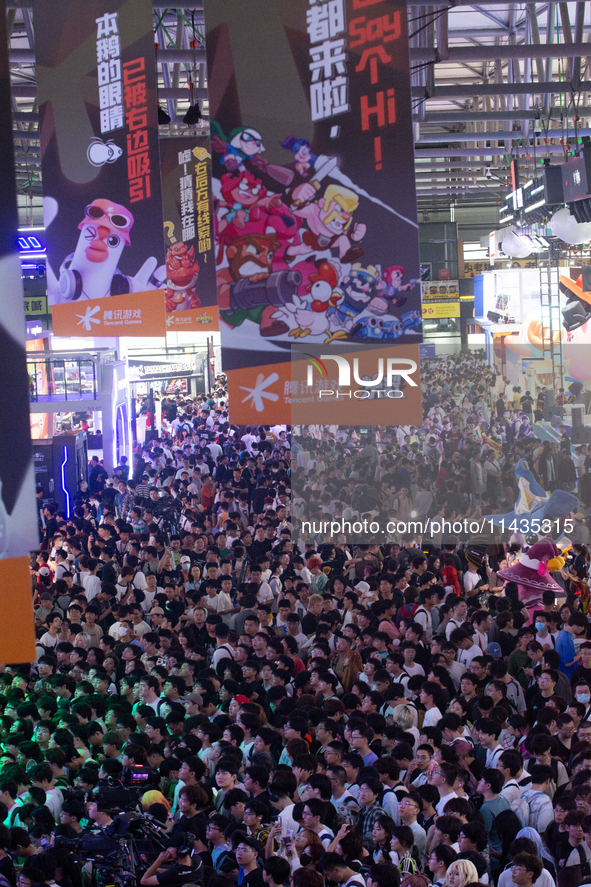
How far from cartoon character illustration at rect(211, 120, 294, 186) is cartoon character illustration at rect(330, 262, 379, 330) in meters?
0.76

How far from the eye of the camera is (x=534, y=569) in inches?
350

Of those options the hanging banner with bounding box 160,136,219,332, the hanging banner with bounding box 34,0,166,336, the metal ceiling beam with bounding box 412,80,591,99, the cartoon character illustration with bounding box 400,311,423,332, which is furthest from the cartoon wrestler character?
the metal ceiling beam with bounding box 412,80,591,99

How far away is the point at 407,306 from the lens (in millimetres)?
6199

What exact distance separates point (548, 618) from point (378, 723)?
2.19 m

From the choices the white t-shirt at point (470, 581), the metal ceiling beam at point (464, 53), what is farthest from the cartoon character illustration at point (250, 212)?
the metal ceiling beam at point (464, 53)

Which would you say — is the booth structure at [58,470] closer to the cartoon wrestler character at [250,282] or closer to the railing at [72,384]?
the railing at [72,384]

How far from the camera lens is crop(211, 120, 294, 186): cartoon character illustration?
6383mm

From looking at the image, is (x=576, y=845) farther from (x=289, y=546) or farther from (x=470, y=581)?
(x=289, y=546)

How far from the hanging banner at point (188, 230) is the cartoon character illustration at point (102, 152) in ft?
11.2

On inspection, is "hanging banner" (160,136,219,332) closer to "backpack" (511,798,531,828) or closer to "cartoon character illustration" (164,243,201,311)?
"cartoon character illustration" (164,243,201,311)

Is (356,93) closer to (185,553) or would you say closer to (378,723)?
(378,723)

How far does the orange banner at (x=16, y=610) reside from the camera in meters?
3.35

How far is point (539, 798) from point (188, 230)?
8.49 metres

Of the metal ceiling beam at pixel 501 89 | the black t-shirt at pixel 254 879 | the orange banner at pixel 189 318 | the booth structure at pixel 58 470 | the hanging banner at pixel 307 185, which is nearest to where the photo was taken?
the black t-shirt at pixel 254 879
